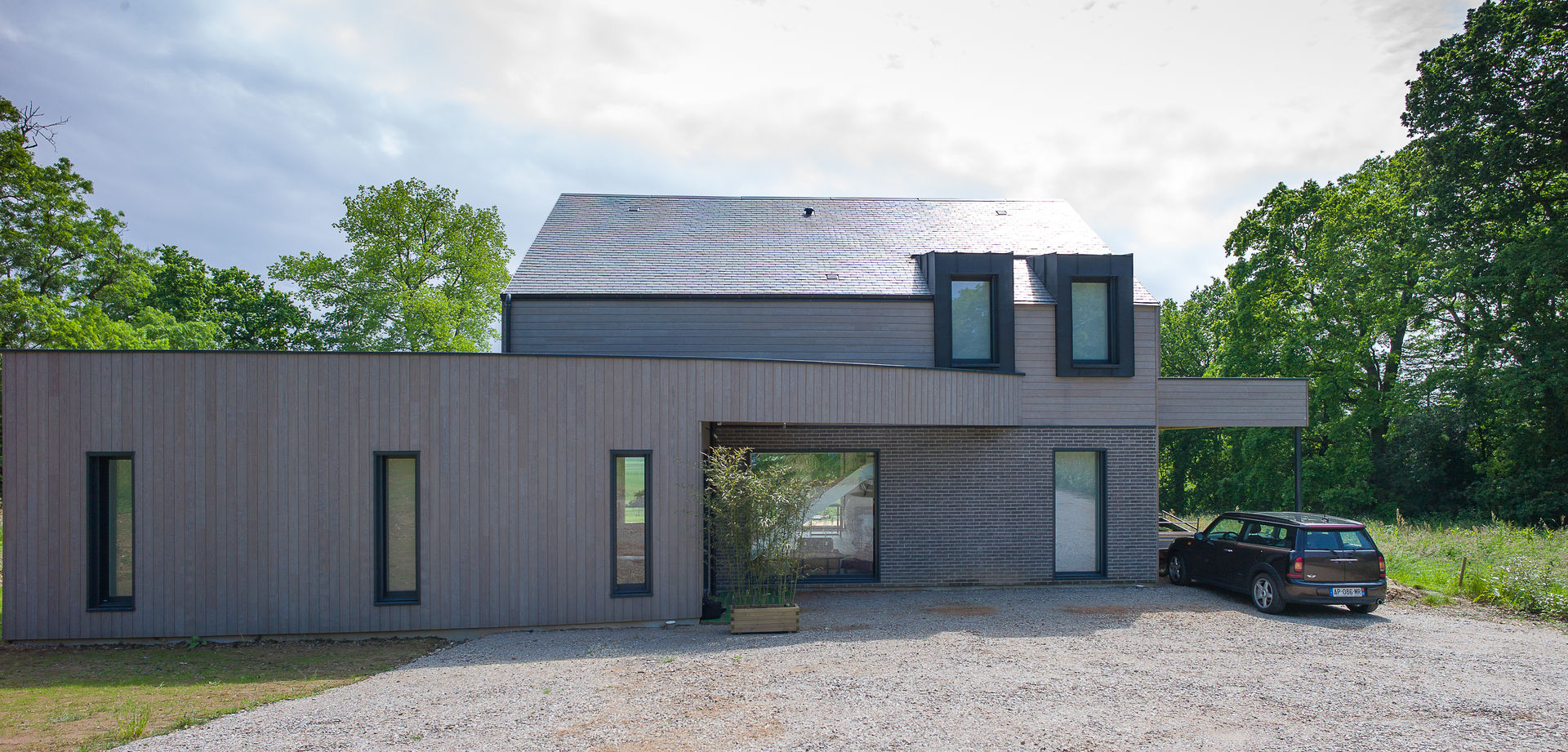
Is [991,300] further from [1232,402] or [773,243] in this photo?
[1232,402]

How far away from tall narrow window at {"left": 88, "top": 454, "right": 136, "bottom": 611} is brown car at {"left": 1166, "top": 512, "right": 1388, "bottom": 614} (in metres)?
13.9

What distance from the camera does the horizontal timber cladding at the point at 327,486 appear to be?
29.5 feet

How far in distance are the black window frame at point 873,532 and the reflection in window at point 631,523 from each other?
3.04 m

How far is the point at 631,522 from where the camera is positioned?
31.9 ft

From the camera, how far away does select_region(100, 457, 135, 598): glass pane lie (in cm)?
916

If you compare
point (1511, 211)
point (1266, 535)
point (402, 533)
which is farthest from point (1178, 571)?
point (1511, 211)

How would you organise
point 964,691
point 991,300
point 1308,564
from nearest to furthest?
point 964,691 < point 1308,564 < point 991,300

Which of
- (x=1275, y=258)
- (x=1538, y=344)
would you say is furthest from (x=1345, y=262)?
(x=1538, y=344)

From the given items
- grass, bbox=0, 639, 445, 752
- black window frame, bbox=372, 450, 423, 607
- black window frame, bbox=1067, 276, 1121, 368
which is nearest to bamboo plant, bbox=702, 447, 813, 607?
black window frame, bbox=372, 450, 423, 607

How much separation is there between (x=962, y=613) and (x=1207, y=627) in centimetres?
292

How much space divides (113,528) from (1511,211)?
98.7 feet

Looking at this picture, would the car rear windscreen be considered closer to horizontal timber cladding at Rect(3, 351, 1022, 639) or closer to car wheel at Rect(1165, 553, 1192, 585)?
car wheel at Rect(1165, 553, 1192, 585)

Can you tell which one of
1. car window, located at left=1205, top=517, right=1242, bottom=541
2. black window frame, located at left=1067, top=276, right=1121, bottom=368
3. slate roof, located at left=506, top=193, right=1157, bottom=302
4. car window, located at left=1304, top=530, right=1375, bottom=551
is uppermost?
slate roof, located at left=506, top=193, right=1157, bottom=302

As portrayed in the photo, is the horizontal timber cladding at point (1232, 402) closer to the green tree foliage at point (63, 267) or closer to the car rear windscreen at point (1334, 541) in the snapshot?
the car rear windscreen at point (1334, 541)
